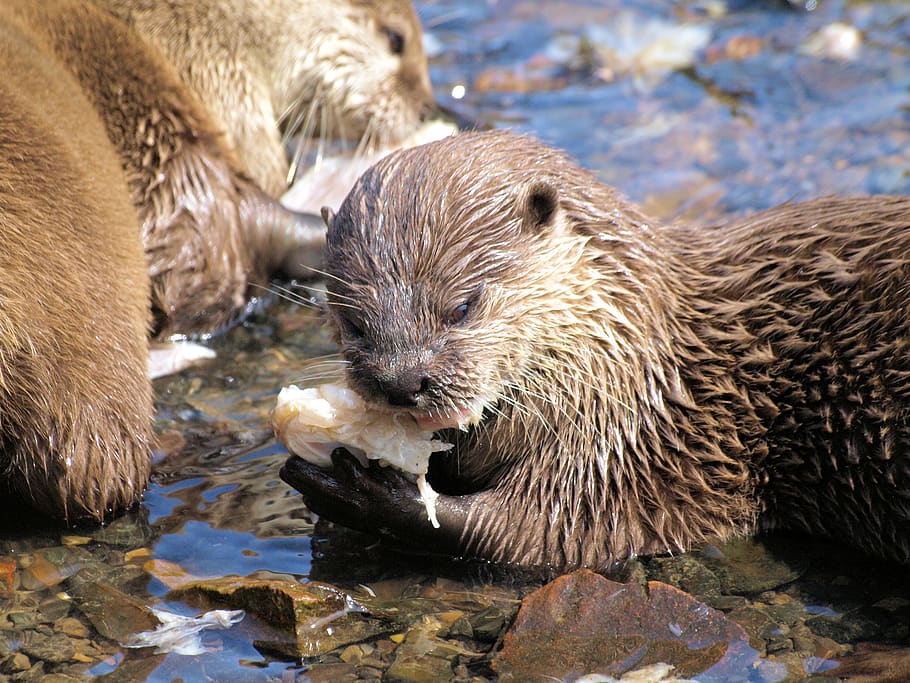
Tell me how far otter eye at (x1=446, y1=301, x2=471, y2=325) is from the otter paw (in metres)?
0.42

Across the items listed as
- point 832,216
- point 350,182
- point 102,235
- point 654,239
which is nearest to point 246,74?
point 350,182

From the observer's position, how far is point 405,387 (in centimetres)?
271

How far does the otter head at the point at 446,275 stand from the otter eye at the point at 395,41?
6.65 feet

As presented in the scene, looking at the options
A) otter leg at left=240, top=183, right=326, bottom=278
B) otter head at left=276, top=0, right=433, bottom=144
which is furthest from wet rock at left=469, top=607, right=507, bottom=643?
otter head at left=276, top=0, right=433, bottom=144

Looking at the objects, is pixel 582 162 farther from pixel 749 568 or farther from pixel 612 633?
pixel 612 633

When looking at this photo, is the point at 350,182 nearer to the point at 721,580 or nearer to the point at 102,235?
the point at 102,235

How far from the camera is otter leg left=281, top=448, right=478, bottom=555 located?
9.70ft

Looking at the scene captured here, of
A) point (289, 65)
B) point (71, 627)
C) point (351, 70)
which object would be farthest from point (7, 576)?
point (351, 70)

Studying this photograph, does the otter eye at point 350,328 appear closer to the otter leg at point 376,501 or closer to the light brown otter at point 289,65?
the otter leg at point 376,501

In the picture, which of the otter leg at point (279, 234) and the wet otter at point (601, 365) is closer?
the wet otter at point (601, 365)

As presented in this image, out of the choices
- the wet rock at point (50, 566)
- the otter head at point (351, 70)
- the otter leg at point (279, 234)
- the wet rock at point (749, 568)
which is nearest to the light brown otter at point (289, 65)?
the otter head at point (351, 70)

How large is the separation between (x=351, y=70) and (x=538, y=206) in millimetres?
2184

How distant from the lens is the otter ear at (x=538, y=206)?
2.95 meters

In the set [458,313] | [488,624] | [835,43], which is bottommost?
[488,624]
